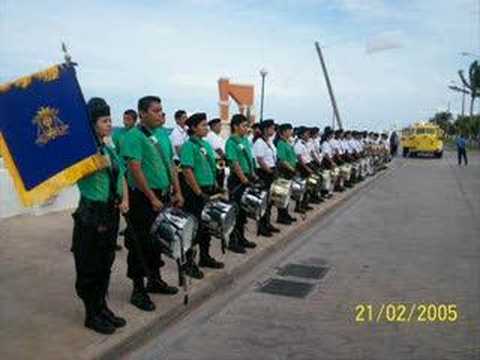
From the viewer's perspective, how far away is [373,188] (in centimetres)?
2350

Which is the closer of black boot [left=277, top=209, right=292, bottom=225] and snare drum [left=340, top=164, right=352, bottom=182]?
black boot [left=277, top=209, right=292, bottom=225]

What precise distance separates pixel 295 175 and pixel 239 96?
16.6 m

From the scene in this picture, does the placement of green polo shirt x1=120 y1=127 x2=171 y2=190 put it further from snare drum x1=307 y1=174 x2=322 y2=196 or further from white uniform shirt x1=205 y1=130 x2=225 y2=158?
snare drum x1=307 y1=174 x2=322 y2=196

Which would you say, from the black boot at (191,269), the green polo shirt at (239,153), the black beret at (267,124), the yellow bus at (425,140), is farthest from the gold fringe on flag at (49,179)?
the yellow bus at (425,140)

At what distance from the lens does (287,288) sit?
8.84 m

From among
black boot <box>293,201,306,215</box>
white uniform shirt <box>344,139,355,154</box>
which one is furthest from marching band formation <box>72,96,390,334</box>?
white uniform shirt <box>344,139,355,154</box>

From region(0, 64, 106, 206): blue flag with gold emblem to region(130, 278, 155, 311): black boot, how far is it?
5.61 feet

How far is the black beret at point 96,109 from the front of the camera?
6.15 m

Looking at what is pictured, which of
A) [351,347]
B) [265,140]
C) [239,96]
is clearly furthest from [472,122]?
[351,347]

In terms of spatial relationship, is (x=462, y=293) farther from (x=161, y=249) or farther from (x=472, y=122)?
(x=472, y=122)

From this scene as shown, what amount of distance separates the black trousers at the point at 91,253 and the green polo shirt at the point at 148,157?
A: 79 cm

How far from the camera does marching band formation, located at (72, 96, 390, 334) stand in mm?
6172

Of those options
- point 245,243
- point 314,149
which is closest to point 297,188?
point 245,243

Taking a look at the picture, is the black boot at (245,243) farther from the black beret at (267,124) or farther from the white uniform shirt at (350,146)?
the white uniform shirt at (350,146)
